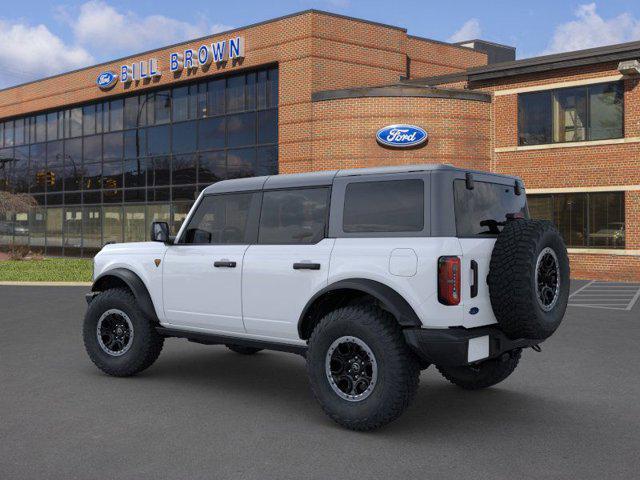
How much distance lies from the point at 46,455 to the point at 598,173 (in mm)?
19997

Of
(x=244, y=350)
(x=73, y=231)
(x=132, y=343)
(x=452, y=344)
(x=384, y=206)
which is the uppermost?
(x=384, y=206)

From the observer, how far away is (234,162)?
27.2 metres

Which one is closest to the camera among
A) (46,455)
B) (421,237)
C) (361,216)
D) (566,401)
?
(46,455)

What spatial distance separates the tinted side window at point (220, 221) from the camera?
6578 mm

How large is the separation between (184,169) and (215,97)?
3.34 metres

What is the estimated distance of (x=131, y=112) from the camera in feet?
103

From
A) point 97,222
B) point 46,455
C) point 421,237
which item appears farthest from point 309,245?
point 97,222

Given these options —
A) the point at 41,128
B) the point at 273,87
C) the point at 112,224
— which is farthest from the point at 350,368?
the point at 41,128

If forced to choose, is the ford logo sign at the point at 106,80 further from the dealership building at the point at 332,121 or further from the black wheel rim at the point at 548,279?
the black wheel rim at the point at 548,279

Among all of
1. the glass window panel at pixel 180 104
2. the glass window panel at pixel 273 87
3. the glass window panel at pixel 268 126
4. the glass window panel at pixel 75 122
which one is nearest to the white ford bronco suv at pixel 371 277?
the glass window panel at pixel 268 126

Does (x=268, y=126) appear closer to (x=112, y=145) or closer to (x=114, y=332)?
(x=112, y=145)

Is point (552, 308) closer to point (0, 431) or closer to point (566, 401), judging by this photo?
point (566, 401)

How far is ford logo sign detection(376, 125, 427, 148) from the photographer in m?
22.7

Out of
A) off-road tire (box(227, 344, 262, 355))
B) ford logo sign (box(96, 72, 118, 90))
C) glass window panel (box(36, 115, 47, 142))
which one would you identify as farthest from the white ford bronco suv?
glass window panel (box(36, 115, 47, 142))
